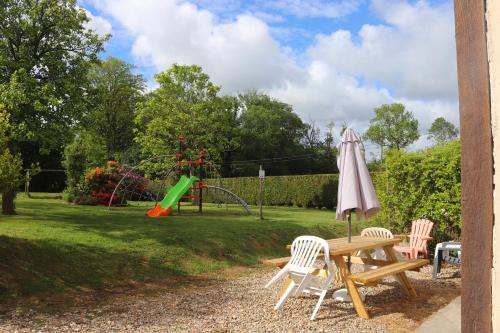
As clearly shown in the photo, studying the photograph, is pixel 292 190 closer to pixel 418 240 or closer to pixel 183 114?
pixel 183 114

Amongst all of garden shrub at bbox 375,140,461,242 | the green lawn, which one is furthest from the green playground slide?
garden shrub at bbox 375,140,461,242

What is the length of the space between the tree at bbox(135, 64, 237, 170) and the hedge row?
11.4ft

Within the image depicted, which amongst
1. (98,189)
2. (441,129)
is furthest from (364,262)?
(441,129)

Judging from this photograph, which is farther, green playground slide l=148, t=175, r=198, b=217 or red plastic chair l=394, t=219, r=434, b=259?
green playground slide l=148, t=175, r=198, b=217

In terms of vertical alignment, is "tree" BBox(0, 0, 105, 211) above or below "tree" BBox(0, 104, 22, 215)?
above

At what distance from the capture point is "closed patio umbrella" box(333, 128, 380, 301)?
21.3ft

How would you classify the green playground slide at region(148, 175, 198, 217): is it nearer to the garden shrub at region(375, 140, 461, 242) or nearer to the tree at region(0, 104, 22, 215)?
the tree at region(0, 104, 22, 215)

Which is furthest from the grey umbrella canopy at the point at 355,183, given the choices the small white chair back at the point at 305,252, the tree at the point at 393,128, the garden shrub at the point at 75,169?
the tree at the point at 393,128

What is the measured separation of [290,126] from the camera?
55594 mm

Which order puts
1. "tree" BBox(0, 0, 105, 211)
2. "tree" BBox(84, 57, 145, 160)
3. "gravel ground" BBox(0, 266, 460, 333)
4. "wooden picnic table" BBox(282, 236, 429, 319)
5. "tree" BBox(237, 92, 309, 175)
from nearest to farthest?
"gravel ground" BBox(0, 266, 460, 333)
"wooden picnic table" BBox(282, 236, 429, 319)
"tree" BBox(0, 0, 105, 211)
"tree" BBox(84, 57, 145, 160)
"tree" BBox(237, 92, 309, 175)

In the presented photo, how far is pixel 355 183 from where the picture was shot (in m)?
6.52

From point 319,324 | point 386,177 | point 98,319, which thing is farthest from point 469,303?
point 386,177

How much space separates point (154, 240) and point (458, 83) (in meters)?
8.85

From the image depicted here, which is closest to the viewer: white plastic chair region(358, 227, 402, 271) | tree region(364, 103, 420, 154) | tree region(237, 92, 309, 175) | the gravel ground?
the gravel ground
